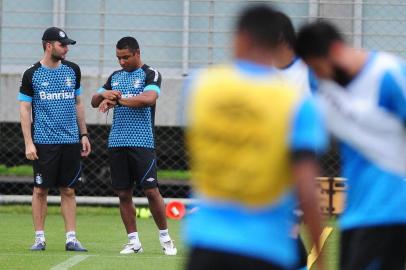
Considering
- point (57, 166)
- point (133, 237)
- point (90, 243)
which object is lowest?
point (90, 243)

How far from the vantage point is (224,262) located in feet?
13.7

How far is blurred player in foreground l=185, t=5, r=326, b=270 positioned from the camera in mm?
Answer: 4195

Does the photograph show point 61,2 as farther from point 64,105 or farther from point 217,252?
point 217,252

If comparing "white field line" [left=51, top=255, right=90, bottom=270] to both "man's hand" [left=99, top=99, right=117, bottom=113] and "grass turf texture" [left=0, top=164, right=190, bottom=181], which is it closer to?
"man's hand" [left=99, top=99, right=117, bottom=113]

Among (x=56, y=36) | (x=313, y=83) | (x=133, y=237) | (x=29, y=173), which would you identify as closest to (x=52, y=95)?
(x=56, y=36)

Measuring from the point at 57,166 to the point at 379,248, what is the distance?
636 cm

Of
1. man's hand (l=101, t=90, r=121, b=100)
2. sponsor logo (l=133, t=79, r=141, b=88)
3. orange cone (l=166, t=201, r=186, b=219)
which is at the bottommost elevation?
orange cone (l=166, t=201, r=186, b=219)

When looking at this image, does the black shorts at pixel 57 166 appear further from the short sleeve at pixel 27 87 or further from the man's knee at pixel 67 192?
the short sleeve at pixel 27 87

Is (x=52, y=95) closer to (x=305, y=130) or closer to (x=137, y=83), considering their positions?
(x=137, y=83)

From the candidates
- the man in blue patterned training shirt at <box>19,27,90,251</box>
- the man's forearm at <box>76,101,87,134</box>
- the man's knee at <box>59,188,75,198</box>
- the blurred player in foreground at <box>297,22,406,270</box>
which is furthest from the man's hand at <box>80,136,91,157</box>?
the blurred player in foreground at <box>297,22,406,270</box>

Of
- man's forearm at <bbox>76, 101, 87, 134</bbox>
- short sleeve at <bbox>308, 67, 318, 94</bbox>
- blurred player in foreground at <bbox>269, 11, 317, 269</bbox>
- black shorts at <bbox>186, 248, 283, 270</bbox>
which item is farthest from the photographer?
man's forearm at <bbox>76, 101, 87, 134</bbox>

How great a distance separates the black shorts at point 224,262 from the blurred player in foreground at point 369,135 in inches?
43.7

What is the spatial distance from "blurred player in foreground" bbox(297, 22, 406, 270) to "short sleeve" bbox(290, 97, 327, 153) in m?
0.91

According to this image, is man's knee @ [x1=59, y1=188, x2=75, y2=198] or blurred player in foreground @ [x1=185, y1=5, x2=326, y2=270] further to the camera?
man's knee @ [x1=59, y1=188, x2=75, y2=198]
